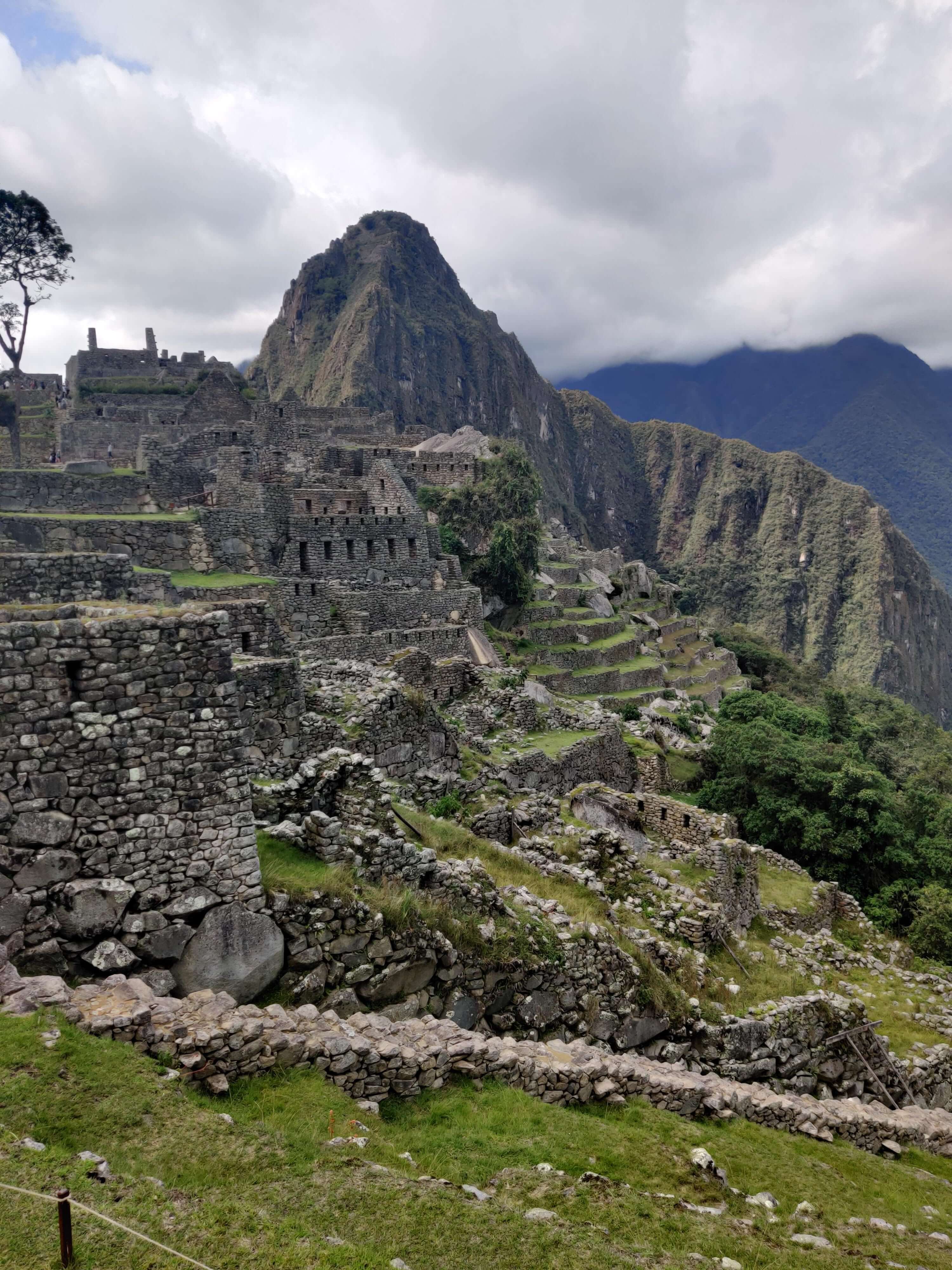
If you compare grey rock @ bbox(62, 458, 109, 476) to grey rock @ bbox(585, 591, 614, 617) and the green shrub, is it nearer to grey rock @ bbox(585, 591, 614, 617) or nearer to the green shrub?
the green shrub

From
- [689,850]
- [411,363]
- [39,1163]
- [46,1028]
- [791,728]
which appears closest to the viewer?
[39,1163]

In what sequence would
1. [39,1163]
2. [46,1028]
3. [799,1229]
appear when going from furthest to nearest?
[799,1229]
[46,1028]
[39,1163]

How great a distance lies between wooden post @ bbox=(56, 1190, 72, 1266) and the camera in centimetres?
313

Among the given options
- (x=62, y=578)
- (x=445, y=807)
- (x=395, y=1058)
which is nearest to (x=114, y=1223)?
(x=395, y=1058)

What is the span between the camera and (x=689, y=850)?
15.2m

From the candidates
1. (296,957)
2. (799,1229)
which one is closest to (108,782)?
(296,957)

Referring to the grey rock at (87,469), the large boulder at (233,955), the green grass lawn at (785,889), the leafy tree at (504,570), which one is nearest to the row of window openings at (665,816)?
the green grass lawn at (785,889)

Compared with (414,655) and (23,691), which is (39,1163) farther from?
(414,655)

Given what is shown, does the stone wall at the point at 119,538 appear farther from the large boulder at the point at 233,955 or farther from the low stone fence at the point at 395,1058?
Result: the low stone fence at the point at 395,1058

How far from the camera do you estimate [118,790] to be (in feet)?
17.6

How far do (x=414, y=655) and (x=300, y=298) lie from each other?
20750 cm

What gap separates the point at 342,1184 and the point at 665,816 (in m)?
12.7

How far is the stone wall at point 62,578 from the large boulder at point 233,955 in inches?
208

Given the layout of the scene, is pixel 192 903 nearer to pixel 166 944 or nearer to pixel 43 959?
pixel 166 944
